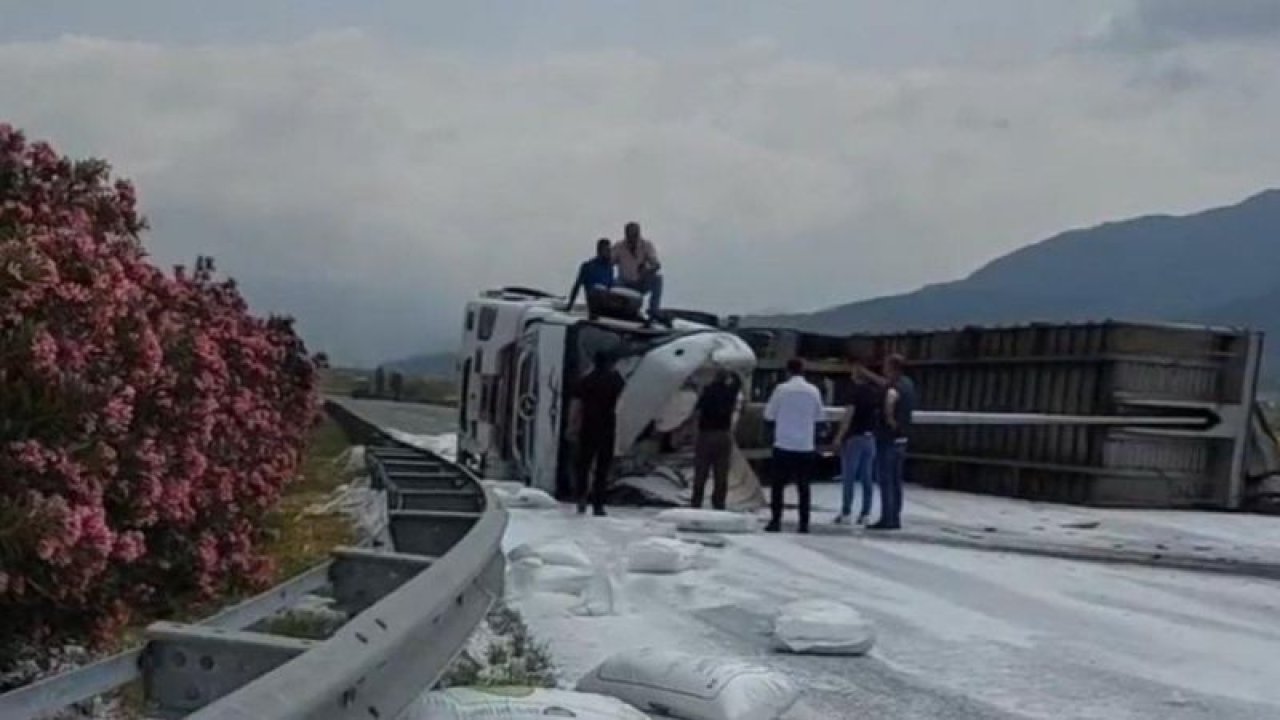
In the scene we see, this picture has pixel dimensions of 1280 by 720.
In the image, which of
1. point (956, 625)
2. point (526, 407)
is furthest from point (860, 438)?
point (956, 625)

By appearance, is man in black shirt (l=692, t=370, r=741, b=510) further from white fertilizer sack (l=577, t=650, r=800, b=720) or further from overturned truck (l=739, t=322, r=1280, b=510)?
white fertilizer sack (l=577, t=650, r=800, b=720)

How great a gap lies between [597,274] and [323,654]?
16316 millimetres

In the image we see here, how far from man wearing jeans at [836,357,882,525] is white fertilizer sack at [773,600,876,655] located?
8833 mm

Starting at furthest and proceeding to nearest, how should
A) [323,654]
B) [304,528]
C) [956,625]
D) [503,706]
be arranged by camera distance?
[304,528] → [956,625] → [503,706] → [323,654]

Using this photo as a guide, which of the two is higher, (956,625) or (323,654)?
(323,654)

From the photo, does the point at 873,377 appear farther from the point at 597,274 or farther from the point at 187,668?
the point at 187,668

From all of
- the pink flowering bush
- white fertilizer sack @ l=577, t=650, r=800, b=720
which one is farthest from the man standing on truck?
white fertilizer sack @ l=577, t=650, r=800, b=720

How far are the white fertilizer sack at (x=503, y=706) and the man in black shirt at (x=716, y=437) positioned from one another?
13219 millimetres

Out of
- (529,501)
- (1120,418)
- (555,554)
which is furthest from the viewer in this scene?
(1120,418)

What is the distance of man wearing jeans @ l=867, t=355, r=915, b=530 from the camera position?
17.0 metres

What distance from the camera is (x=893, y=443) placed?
17297mm

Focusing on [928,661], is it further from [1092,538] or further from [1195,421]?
[1195,421]

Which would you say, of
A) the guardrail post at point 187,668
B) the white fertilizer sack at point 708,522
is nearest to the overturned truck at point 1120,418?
the white fertilizer sack at point 708,522

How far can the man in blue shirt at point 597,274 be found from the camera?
64.7 feet
